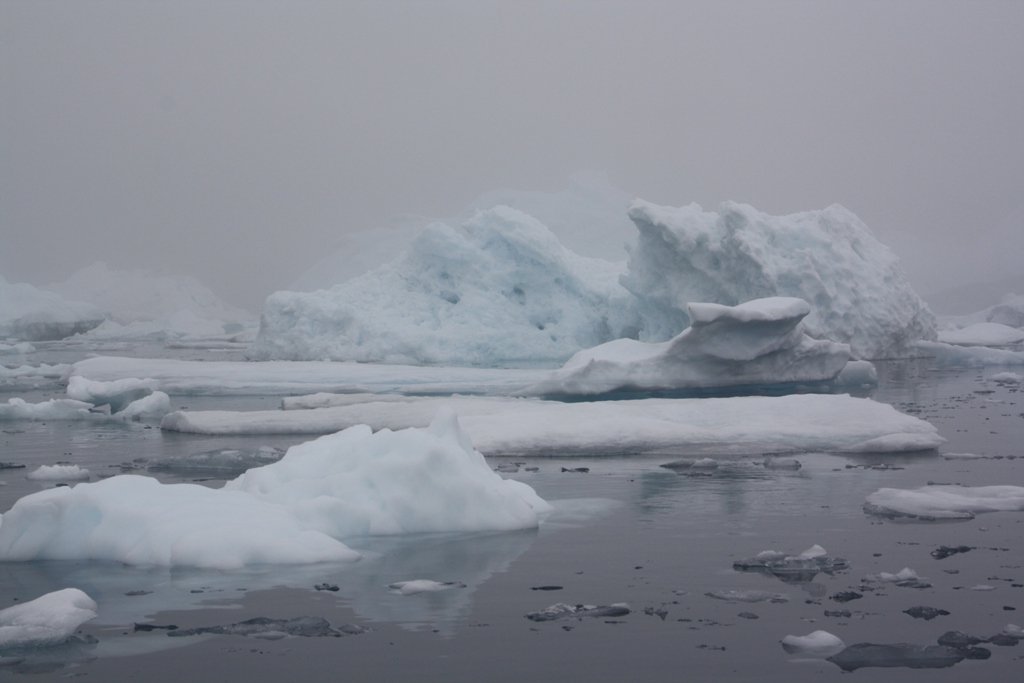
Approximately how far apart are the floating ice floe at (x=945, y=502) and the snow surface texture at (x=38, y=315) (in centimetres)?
3711

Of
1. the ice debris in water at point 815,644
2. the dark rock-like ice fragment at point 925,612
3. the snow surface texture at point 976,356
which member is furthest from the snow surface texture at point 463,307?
the ice debris in water at point 815,644

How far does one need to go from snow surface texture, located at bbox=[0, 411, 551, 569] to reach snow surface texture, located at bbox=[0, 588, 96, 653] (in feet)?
2.64

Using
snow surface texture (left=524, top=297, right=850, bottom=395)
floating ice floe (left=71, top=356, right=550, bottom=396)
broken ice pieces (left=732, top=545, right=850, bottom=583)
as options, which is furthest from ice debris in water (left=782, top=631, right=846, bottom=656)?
floating ice floe (left=71, top=356, right=550, bottom=396)

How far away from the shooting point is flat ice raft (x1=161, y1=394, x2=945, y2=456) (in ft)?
28.9

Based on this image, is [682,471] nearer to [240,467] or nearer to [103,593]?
[240,467]

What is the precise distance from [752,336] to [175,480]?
8534 millimetres

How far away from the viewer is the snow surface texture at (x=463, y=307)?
850 inches

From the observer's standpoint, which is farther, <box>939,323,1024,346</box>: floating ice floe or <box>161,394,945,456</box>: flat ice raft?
<box>939,323,1024,346</box>: floating ice floe

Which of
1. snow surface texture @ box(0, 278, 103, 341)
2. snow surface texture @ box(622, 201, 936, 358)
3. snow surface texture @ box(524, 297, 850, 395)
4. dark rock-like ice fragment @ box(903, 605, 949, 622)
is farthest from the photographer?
snow surface texture @ box(0, 278, 103, 341)

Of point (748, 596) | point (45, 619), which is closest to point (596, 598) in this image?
point (748, 596)

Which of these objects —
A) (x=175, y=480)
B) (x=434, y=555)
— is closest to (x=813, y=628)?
(x=434, y=555)

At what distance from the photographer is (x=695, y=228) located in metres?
18.8

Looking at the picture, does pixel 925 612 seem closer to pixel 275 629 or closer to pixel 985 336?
pixel 275 629

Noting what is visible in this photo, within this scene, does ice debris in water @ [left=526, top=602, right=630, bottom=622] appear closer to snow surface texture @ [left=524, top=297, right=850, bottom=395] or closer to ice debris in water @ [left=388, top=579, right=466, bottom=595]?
ice debris in water @ [left=388, top=579, right=466, bottom=595]
